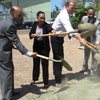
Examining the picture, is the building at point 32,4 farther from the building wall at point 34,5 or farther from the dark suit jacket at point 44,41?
the dark suit jacket at point 44,41

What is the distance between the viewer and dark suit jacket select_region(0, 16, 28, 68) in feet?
24.1

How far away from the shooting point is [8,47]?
7551 mm

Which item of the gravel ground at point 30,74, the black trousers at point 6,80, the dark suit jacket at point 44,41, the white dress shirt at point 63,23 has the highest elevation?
the white dress shirt at point 63,23

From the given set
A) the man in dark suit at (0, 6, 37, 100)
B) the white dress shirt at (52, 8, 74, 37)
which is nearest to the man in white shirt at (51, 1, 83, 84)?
the white dress shirt at (52, 8, 74, 37)

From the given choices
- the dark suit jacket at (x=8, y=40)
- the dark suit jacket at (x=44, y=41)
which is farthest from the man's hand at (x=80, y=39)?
the dark suit jacket at (x=8, y=40)

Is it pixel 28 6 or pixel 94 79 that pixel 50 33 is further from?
pixel 28 6

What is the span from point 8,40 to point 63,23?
159 cm

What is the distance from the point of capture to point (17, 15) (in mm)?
7430

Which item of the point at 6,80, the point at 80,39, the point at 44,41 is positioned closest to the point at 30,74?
the point at 44,41

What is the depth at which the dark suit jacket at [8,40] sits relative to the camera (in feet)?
24.1

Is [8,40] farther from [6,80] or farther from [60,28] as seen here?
[60,28]

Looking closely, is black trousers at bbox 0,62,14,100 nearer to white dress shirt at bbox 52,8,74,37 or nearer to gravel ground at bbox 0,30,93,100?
gravel ground at bbox 0,30,93,100

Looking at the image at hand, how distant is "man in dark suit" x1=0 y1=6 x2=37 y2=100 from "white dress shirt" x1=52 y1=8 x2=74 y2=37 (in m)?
1.27

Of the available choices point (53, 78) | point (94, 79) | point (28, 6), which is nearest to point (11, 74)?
point (94, 79)
